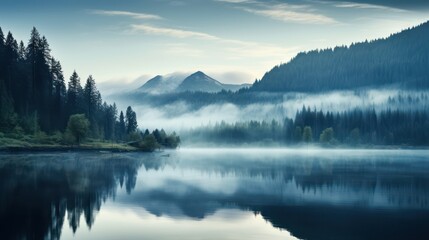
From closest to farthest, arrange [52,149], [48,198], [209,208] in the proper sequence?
[209,208] < [48,198] < [52,149]

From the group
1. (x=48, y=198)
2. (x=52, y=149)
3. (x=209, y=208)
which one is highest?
(x=52, y=149)

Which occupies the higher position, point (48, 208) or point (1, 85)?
point (1, 85)

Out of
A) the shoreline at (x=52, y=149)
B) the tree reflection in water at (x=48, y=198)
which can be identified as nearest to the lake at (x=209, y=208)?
the tree reflection in water at (x=48, y=198)

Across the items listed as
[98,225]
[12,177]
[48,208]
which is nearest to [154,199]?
[48,208]

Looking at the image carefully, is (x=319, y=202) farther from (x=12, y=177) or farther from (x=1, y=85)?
(x=1, y=85)

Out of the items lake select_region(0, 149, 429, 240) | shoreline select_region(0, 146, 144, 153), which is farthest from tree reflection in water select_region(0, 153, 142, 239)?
shoreline select_region(0, 146, 144, 153)

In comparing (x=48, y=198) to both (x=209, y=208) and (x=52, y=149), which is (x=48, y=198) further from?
(x=52, y=149)

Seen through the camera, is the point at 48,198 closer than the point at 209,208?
No

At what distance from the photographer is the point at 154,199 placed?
63156 millimetres

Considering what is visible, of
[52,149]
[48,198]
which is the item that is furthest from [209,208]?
[52,149]

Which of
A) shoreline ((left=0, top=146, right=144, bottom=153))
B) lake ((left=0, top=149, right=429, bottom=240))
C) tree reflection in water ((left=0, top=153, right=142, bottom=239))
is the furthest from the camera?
shoreline ((left=0, top=146, right=144, bottom=153))

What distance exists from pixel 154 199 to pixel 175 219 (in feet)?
49.1

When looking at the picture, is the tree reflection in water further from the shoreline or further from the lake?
the shoreline

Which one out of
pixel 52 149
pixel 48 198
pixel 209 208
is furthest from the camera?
pixel 52 149
